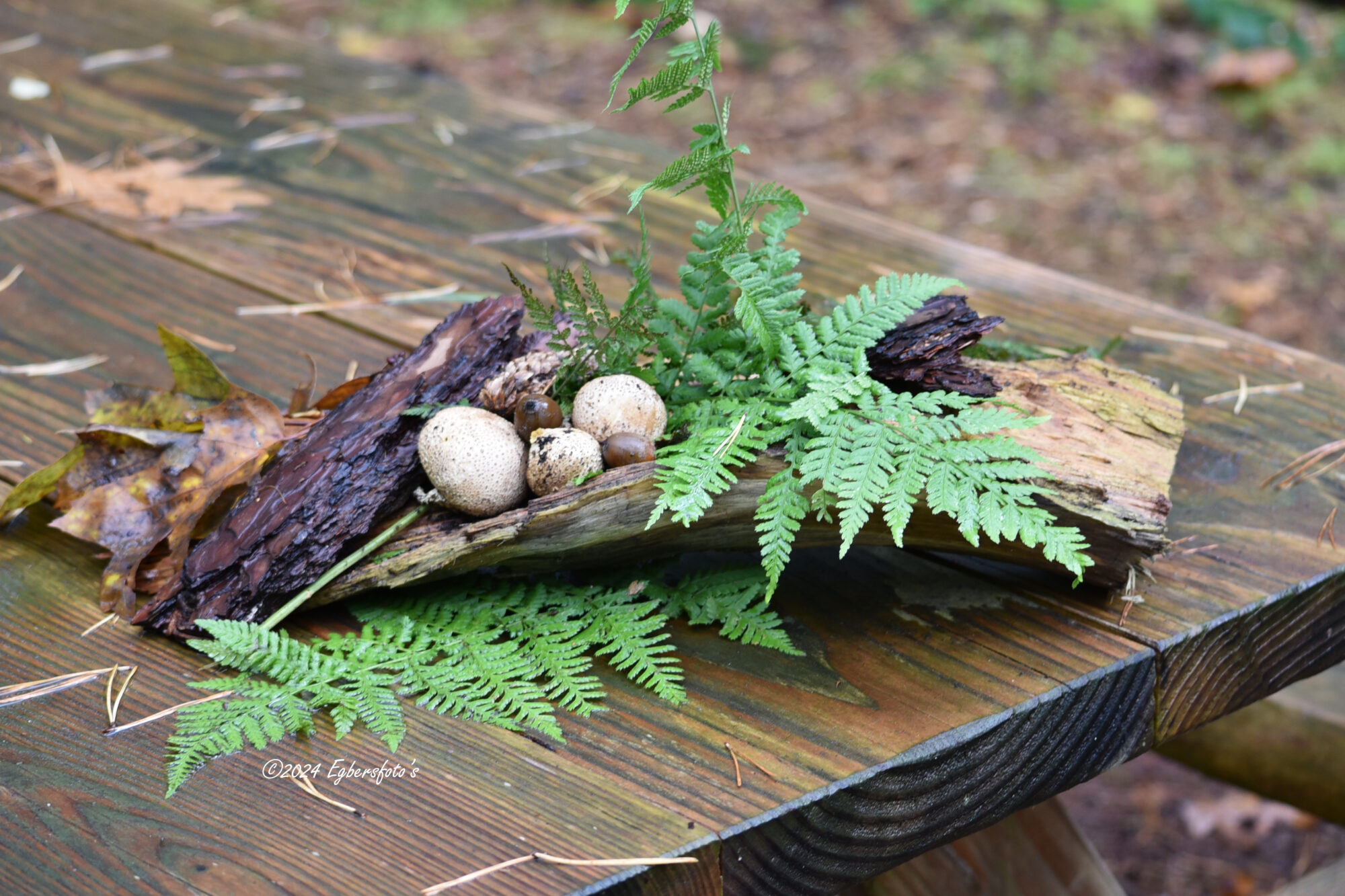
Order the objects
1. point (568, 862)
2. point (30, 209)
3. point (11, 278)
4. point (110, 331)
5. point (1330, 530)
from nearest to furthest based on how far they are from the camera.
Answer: point (568, 862) → point (1330, 530) → point (110, 331) → point (11, 278) → point (30, 209)

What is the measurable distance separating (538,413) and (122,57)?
8.02ft

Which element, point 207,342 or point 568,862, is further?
point 207,342

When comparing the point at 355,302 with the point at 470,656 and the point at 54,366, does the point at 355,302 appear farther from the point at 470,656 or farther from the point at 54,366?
the point at 470,656

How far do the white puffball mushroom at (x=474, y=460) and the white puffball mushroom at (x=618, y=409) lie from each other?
0.29ft

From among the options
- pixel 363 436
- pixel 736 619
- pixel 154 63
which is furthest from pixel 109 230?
pixel 736 619

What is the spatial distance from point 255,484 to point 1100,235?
423cm

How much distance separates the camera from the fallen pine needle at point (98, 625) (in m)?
1.45

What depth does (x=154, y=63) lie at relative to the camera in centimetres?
318

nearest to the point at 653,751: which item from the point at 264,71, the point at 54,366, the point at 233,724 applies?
the point at 233,724

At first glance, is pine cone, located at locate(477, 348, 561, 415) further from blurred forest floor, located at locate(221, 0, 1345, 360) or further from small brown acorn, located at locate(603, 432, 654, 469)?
blurred forest floor, located at locate(221, 0, 1345, 360)

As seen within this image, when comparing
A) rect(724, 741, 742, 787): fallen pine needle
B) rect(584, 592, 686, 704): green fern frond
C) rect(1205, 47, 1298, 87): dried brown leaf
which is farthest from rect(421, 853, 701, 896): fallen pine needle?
rect(1205, 47, 1298, 87): dried brown leaf

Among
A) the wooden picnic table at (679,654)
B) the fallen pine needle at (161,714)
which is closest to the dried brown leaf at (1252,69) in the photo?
the wooden picnic table at (679,654)

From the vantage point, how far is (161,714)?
51.7 inches

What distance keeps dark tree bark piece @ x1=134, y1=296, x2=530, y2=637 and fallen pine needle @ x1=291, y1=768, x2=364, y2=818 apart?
284 mm
